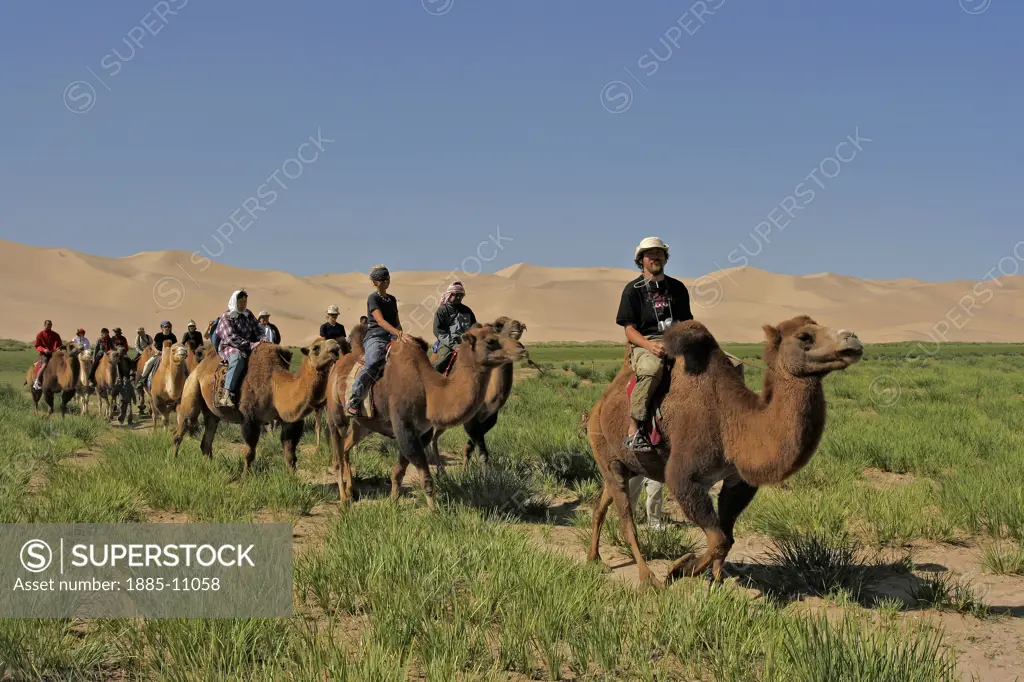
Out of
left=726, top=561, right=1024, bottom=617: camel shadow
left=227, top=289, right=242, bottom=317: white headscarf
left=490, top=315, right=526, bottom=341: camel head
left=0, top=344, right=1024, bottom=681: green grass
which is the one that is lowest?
left=726, top=561, right=1024, bottom=617: camel shadow

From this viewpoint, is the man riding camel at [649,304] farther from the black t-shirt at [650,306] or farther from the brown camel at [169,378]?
the brown camel at [169,378]

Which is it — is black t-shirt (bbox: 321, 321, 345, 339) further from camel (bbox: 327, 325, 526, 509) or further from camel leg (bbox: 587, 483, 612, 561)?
camel leg (bbox: 587, 483, 612, 561)

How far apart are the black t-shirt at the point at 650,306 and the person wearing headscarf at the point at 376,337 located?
12.6 feet

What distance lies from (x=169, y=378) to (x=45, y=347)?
397 inches

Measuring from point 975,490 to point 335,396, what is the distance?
759 cm

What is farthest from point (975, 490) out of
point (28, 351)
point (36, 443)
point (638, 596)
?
point (28, 351)

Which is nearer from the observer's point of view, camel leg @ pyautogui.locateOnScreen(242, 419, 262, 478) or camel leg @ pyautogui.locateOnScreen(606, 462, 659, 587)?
camel leg @ pyautogui.locateOnScreen(606, 462, 659, 587)

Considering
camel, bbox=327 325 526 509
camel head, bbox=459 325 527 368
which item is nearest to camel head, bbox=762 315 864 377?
camel, bbox=327 325 526 509

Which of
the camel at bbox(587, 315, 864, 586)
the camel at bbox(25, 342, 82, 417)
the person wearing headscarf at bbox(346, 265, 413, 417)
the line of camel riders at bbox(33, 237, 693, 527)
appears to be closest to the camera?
the camel at bbox(587, 315, 864, 586)

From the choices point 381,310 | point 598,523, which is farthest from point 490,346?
point 598,523

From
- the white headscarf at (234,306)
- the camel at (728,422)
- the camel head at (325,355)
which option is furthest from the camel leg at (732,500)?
the white headscarf at (234,306)

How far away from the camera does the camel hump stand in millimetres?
5906

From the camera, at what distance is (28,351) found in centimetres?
6256

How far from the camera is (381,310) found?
10133 mm
